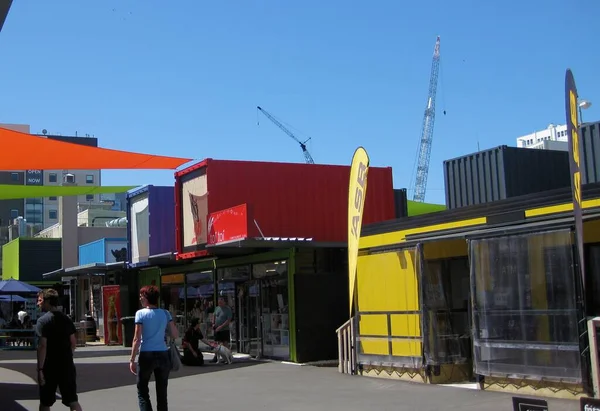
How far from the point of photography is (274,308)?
18.8m

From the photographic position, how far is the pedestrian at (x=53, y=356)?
8469 mm

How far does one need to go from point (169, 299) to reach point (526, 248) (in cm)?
1614

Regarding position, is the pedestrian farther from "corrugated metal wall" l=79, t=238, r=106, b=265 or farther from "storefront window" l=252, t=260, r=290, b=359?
"corrugated metal wall" l=79, t=238, r=106, b=265

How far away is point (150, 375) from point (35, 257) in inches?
1459

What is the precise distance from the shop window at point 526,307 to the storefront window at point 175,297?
13.9m

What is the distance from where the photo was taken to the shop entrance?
1952cm

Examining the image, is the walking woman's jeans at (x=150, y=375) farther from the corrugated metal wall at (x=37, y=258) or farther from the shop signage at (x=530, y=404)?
the corrugated metal wall at (x=37, y=258)

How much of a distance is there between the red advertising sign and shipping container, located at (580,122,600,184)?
7404 mm

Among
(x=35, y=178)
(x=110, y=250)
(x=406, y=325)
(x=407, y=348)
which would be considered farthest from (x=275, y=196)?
(x=35, y=178)

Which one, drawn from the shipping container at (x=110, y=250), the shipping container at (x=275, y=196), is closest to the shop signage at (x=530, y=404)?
the shipping container at (x=275, y=196)

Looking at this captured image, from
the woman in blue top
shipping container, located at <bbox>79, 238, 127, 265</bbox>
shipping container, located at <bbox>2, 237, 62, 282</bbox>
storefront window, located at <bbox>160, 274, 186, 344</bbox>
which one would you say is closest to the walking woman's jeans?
the woman in blue top

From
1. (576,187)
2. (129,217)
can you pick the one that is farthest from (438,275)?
(129,217)

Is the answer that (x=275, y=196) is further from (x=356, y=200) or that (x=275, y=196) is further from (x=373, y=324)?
(x=356, y=200)

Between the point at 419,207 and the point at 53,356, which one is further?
the point at 419,207
